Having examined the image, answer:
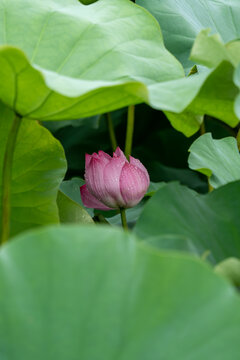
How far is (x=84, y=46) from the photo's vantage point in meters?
0.92

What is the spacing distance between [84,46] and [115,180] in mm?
218

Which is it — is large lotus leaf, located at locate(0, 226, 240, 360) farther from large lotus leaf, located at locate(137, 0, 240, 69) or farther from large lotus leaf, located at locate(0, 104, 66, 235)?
large lotus leaf, located at locate(137, 0, 240, 69)

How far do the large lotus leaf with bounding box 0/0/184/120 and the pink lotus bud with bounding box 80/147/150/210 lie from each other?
138 millimetres

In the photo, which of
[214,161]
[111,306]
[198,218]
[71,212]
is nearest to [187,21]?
[214,161]

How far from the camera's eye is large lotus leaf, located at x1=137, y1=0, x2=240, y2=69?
1.24 meters

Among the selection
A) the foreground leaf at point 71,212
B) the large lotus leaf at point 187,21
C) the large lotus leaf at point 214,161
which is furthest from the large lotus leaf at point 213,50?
the large lotus leaf at point 187,21

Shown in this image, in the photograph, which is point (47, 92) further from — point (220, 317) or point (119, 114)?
point (119, 114)

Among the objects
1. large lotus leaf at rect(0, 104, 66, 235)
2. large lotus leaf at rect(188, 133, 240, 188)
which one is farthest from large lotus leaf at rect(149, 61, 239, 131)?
large lotus leaf at rect(0, 104, 66, 235)

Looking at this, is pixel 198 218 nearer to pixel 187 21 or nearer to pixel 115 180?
pixel 115 180

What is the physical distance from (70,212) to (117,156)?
136 mm

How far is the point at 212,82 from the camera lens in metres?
0.75

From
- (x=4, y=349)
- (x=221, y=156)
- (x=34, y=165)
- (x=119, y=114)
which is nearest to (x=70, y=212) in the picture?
(x=34, y=165)

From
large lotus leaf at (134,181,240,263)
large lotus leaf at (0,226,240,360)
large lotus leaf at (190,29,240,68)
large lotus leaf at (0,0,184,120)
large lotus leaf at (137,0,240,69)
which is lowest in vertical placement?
large lotus leaf at (137,0,240,69)

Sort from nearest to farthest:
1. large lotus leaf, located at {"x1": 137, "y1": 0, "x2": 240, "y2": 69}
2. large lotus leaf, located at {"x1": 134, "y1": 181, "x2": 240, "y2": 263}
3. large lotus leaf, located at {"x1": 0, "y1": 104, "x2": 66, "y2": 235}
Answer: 1. large lotus leaf, located at {"x1": 134, "y1": 181, "x2": 240, "y2": 263}
2. large lotus leaf, located at {"x1": 0, "y1": 104, "x2": 66, "y2": 235}
3. large lotus leaf, located at {"x1": 137, "y1": 0, "x2": 240, "y2": 69}
